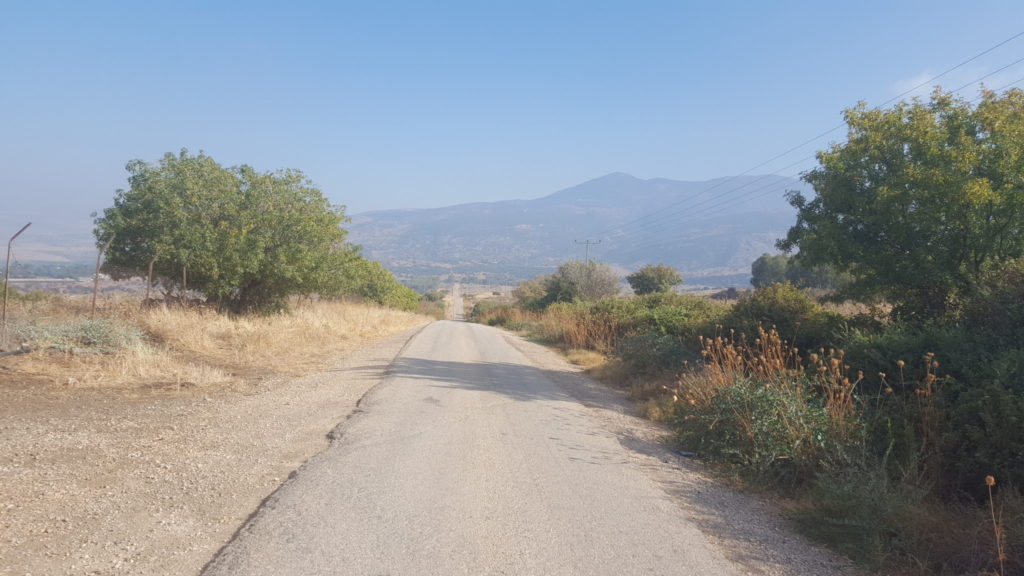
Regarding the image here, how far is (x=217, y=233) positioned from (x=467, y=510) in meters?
16.7

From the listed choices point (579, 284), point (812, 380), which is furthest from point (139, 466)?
point (579, 284)

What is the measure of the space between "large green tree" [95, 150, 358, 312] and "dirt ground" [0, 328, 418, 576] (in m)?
9.24

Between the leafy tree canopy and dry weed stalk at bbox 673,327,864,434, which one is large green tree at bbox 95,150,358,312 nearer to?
dry weed stalk at bbox 673,327,864,434

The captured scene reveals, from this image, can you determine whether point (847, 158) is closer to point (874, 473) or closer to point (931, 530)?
point (874, 473)

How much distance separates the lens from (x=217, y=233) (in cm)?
1886

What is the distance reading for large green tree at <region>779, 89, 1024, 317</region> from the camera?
973cm

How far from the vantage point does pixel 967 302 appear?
7.98m

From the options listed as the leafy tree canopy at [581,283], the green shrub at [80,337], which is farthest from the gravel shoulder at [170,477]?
the leafy tree canopy at [581,283]

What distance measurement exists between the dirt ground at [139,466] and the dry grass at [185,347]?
0.65 meters

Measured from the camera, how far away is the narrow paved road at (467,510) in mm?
4023

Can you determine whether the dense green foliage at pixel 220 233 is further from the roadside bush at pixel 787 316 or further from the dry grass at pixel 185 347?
the roadside bush at pixel 787 316

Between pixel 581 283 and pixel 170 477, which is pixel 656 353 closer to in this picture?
pixel 170 477

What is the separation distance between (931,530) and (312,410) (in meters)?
7.52

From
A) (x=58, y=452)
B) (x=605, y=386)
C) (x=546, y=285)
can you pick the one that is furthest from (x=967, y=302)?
(x=546, y=285)
